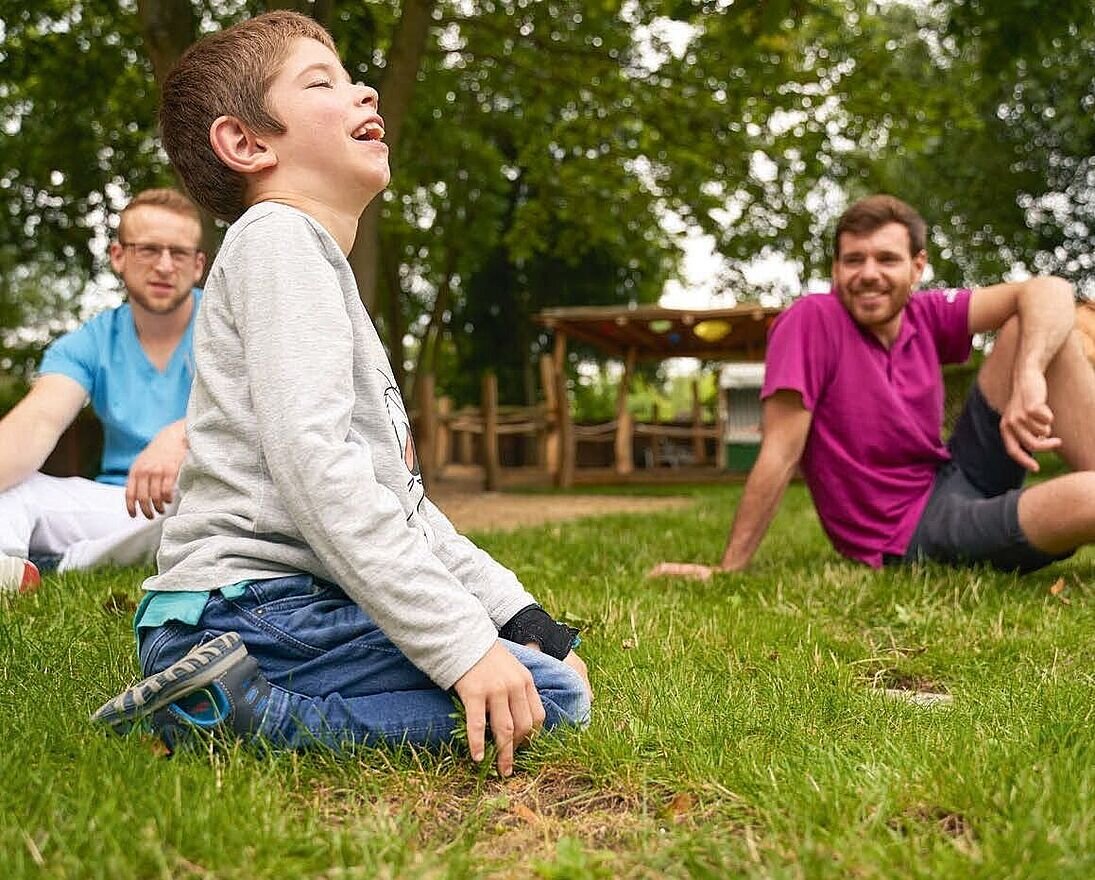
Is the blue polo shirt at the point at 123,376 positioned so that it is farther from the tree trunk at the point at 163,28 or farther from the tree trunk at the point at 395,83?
the tree trunk at the point at 163,28

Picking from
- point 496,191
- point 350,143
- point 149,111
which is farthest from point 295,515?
point 496,191

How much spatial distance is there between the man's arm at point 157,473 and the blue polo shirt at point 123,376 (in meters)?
0.91

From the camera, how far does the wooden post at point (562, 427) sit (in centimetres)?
1783

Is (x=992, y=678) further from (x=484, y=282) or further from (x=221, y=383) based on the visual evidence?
(x=484, y=282)

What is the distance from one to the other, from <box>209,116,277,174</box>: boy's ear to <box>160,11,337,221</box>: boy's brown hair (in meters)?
0.02

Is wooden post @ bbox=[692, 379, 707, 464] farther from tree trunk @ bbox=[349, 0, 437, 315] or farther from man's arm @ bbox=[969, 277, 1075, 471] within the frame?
man's arm @ bbox=[969, 277, 1075, 471]

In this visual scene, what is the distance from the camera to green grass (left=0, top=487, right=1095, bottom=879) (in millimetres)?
1699

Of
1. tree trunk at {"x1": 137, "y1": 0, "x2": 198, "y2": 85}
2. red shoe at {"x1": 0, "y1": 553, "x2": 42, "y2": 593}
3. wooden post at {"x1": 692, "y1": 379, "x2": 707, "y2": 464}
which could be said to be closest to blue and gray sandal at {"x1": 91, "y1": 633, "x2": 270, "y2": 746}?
red shoe at {"x1": 0, "y1": 553, "x2": 42, "y2": 593}

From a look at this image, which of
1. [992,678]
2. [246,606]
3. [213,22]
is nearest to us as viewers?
[246,606]

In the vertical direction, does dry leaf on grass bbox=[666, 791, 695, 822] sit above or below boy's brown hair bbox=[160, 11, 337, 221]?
below

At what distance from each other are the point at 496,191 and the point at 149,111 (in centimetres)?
855

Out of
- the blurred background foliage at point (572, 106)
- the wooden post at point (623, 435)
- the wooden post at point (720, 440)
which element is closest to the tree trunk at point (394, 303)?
the blurred background foliage at point (572, 106)

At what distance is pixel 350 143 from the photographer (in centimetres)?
226

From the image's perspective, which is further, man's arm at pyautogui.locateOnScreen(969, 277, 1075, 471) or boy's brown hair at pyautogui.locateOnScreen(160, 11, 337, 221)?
man's arm at pyautogui.locateOnScreen(969, 277, 1075, 471)
